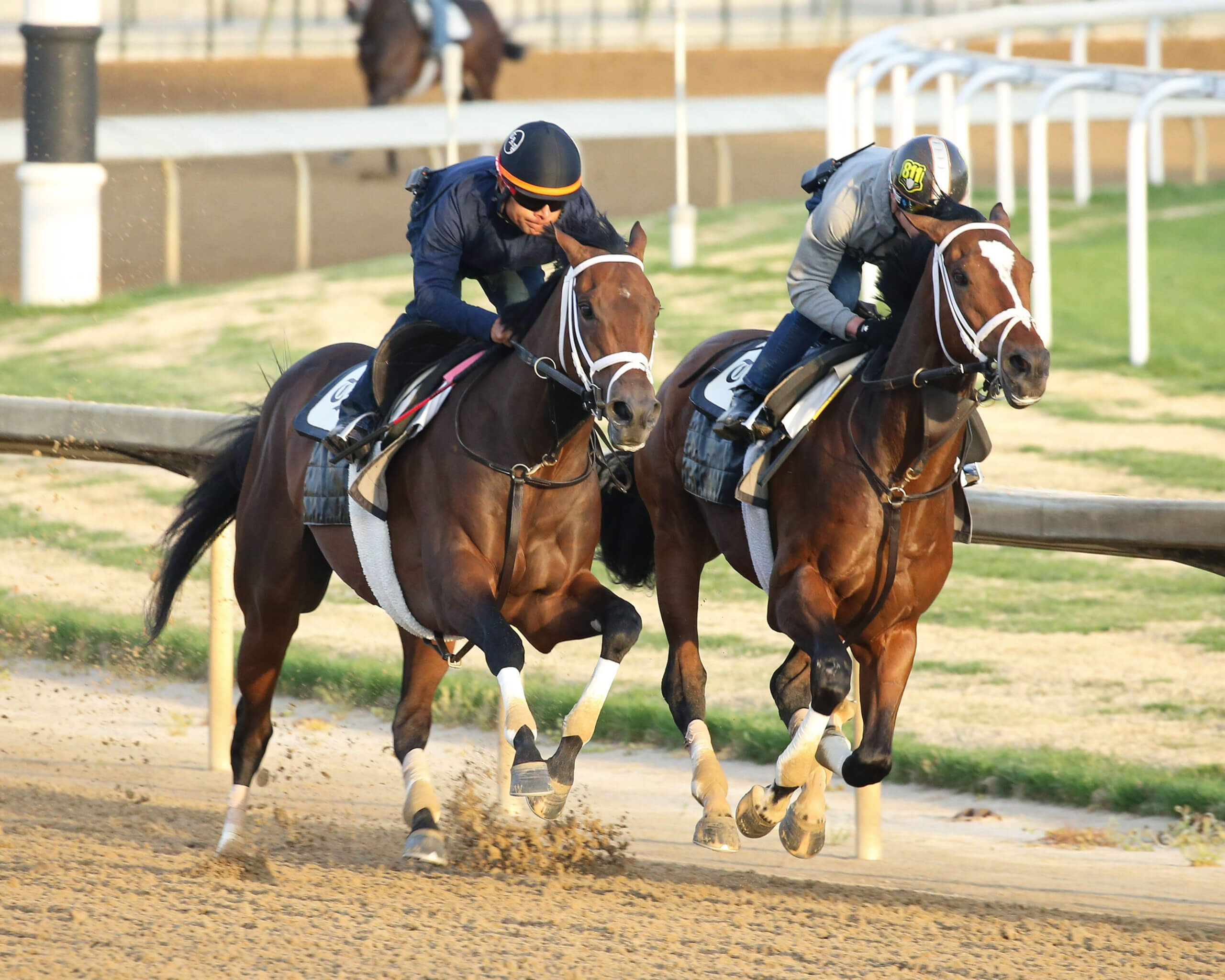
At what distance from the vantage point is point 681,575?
229 inches

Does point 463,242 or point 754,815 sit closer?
point 754,815

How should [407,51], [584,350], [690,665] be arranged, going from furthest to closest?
1. [407,51]
2. [690,665]
3. [584,350]

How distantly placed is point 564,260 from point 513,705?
1234 millimetres

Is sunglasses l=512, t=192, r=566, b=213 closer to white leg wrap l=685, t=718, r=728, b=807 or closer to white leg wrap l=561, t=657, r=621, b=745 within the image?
white leg wrap l=561, t=657, r=621, b=745

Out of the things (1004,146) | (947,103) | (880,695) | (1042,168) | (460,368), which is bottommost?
(880,695)

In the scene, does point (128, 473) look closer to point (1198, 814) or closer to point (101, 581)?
point (101, 581)

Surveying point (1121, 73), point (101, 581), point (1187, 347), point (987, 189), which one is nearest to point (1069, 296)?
point (1187, 347)

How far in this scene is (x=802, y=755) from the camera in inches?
191

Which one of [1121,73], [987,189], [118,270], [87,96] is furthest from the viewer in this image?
[987,189]

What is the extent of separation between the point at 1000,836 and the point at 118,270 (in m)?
12.5

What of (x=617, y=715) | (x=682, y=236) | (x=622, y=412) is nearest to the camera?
(x=622, y=412)

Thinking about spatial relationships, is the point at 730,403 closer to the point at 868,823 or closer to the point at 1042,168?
the point at 868,823

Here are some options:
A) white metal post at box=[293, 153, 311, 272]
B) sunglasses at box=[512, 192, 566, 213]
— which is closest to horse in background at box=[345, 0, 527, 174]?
white metal post at box=[293, 153, 311, 272]

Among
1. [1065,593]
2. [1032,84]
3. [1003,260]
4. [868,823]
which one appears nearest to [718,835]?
[868,823]
